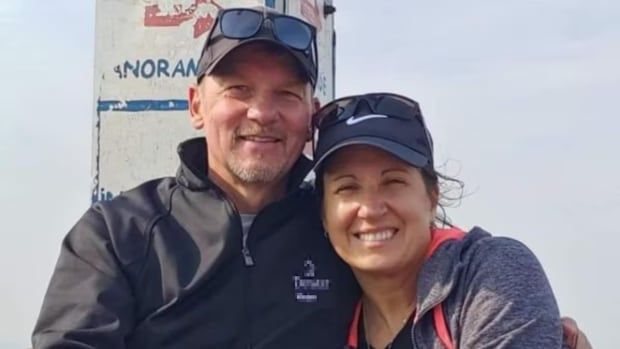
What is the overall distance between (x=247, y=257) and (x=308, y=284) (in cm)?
21

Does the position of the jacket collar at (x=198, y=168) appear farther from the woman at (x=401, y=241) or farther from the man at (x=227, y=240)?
the woman at (x=401, y=241)

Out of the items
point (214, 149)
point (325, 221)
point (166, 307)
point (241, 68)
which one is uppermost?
point (241, 68)

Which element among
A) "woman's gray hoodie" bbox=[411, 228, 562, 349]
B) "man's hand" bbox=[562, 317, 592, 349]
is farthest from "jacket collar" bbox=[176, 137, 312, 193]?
→ "man's hand" bbox=[562, 317, 592, 349]

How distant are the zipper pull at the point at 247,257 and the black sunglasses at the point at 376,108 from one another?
42 cm

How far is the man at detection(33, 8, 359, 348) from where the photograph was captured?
274 centimetres


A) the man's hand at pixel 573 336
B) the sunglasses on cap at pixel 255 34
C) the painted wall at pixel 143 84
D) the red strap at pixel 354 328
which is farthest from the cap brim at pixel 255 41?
the painted wall at pixel 143 84

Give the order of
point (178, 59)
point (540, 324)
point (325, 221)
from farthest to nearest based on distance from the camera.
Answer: point (178, 59) < point (325, 221) < point (540, 324)

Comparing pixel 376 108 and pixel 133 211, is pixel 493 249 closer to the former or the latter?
pixel 376 108

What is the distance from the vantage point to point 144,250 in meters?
2.83

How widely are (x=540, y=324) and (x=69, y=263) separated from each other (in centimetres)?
129

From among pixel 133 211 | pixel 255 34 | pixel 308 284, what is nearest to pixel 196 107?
pixel 255 34

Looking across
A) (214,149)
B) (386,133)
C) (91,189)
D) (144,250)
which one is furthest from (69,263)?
(91,189)

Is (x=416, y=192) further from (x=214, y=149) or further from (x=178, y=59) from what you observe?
(x=178, y=59)

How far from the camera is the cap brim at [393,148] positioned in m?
2.72
